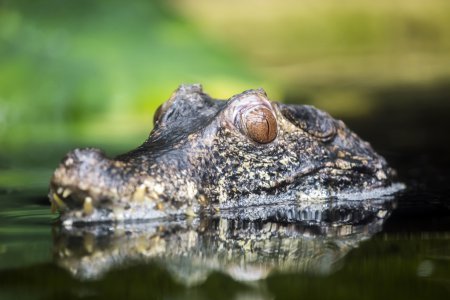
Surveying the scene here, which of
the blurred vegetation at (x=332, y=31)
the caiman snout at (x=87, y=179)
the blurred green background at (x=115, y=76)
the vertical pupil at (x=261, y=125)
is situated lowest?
the caiman snout at (x=87, y=179)

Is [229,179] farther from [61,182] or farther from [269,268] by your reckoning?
[269,268]

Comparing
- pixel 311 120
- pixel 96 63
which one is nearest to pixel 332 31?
pixel 96 63

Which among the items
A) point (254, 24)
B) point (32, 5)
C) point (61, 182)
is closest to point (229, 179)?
point (61, 182)

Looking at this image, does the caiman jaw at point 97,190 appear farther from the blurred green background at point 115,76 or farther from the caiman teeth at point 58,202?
the blurred green background at point 115,76

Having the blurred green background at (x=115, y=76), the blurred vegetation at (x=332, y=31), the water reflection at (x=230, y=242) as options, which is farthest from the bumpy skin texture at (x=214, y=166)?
the blurred vegetation at (x=332, y=31)

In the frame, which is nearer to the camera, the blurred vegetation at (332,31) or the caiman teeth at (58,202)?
the caiman teeth at (58,202)

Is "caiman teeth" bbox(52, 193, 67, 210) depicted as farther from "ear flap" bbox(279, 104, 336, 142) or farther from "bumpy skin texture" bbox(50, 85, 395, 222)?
"ear flap" bbox(279, 104, 336, 142)

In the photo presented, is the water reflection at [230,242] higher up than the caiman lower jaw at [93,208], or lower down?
lower down
